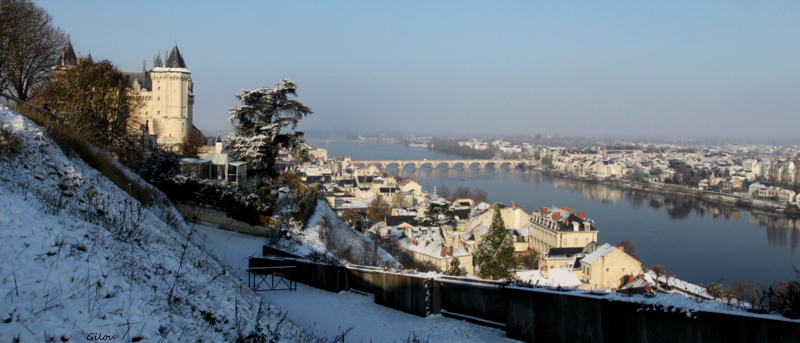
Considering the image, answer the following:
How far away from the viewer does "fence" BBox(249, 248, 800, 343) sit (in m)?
3.00

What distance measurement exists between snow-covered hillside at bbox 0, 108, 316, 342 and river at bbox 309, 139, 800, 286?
27.7 ft

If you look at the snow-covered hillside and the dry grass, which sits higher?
the dry grass

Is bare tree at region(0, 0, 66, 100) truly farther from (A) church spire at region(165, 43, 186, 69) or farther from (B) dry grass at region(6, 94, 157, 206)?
(A) church spire at region(165, 43, 186, 69)

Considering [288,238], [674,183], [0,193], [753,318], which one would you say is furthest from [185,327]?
[674,183]

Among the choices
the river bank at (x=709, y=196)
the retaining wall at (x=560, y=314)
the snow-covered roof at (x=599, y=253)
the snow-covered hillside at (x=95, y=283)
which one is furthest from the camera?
the river bank at (x=709, y=196)

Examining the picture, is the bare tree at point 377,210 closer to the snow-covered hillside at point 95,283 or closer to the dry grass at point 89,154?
the dry grass at point 89,154

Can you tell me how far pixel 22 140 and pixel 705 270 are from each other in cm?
1906

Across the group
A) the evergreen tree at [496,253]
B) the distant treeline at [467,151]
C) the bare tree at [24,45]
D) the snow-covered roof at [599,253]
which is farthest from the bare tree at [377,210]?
the distant treeline at [467,151]

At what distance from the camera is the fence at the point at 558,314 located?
3.00 meters

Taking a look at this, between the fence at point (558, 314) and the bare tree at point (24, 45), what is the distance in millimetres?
8928

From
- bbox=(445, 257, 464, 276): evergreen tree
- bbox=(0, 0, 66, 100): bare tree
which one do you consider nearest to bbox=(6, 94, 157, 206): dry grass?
bbox=(0, 0, 66, 100): bare tree

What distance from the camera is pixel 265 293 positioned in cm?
605

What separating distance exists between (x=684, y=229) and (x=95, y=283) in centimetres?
2742

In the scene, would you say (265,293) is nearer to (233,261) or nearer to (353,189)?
(233,261)
